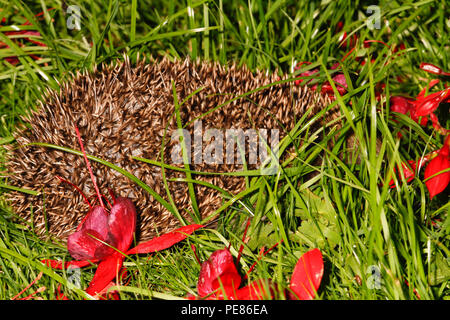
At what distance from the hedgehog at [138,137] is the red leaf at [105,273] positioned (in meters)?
0.32

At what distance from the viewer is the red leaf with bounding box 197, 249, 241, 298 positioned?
2.45m

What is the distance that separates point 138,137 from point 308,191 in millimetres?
1175

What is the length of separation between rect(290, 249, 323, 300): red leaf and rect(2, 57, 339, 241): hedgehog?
850mm

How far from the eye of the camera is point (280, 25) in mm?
4691

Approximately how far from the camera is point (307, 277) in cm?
238

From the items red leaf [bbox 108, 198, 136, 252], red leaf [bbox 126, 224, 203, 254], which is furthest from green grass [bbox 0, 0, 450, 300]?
red leaf [bbox 108, 198, 136, 252]

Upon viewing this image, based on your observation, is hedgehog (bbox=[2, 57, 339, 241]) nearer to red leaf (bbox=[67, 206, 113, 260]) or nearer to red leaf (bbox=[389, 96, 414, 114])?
red leaf (bbox=[67, 206, 113, 260])

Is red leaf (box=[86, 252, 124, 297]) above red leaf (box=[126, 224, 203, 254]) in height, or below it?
below

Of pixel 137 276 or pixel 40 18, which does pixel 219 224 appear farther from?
pixel 40 18

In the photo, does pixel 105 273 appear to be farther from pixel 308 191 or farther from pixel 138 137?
pixel 308 191

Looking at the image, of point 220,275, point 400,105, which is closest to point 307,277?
point 220,275

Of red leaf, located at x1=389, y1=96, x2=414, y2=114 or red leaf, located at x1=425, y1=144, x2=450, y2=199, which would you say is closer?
red leaf, located at x1=425, y1=144, x2=450, y2=199

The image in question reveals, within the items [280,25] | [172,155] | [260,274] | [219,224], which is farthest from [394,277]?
[280,25]
